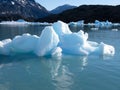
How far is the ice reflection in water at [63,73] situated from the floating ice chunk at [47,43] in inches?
46.3

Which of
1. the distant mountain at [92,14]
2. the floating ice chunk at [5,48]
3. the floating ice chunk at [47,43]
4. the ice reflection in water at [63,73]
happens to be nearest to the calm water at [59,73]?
the ice reflection in water at [63,73]

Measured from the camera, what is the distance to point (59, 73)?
14.4 meters

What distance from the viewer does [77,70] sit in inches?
590

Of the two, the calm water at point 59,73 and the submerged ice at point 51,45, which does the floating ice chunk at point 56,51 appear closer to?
the submerged ice at point 51,45

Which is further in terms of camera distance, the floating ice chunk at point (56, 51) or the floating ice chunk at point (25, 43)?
the floating ice chunk at point (25, 43)

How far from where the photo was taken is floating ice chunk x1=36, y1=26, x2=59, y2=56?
18.5 meters

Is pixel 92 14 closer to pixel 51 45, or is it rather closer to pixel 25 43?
pixel 25 43

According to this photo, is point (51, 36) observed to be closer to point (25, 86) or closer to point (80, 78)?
point (80, 78)

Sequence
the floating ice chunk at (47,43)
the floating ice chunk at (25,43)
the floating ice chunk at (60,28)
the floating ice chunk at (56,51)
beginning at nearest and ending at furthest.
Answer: the floating ice chunk at (47,43)
the floating ice chunk at (56,51)
the floating ice chunk at (25,43)
the floating ice chunk at (60,28)

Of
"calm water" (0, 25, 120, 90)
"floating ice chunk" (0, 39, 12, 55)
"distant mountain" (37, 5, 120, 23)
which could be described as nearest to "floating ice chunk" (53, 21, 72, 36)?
"calm water" (0, 25, 120, 90)

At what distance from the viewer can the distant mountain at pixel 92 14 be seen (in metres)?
142

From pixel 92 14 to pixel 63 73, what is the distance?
14016cm

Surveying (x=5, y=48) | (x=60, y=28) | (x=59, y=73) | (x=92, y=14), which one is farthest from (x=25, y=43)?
(x=92, y=14)

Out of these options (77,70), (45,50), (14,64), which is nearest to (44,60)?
(45,50)
